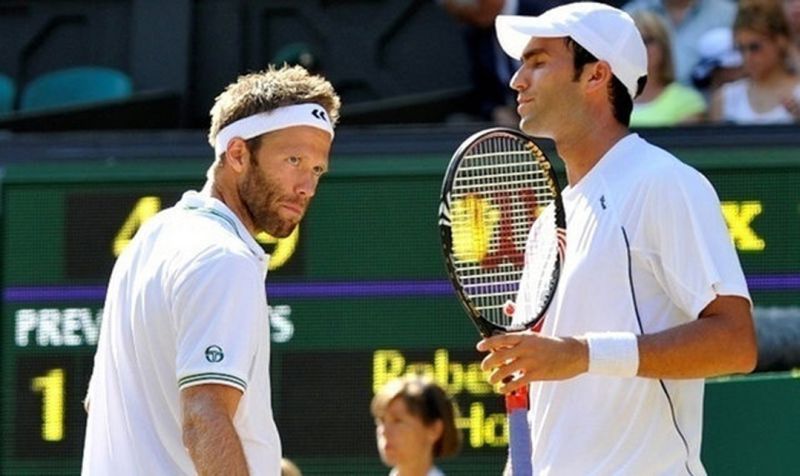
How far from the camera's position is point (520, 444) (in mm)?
A: 4141

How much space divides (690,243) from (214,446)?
42.2 inches

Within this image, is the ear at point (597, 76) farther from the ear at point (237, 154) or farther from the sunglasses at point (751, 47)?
the sunglasses at point (751, 47)

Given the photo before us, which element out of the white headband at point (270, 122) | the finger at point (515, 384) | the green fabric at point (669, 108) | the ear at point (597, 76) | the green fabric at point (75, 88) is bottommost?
the finger at point (515, 384)

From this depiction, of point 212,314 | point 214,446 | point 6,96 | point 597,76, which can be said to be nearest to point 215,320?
point 212,314

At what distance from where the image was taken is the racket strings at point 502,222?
14.0 ft

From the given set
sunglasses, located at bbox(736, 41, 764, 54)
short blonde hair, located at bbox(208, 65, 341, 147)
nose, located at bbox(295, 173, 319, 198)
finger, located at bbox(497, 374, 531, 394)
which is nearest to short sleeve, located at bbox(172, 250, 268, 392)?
nose, located at bbox(295, 173, 319, 198)

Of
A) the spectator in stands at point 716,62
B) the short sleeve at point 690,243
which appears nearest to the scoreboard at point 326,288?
the spectator in stands at point 716,62

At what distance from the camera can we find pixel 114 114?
27.0ft

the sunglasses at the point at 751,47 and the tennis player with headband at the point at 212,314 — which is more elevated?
the sunglasses at the point at 751,47

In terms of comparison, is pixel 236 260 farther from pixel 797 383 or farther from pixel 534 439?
pixel 797 383

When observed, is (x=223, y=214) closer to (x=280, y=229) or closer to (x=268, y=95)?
(x=280, y=229)

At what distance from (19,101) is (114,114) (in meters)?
1.52

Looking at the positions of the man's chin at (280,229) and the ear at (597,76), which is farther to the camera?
the ear at (597,76)

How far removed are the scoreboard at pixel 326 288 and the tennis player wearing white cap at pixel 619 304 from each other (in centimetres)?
259
